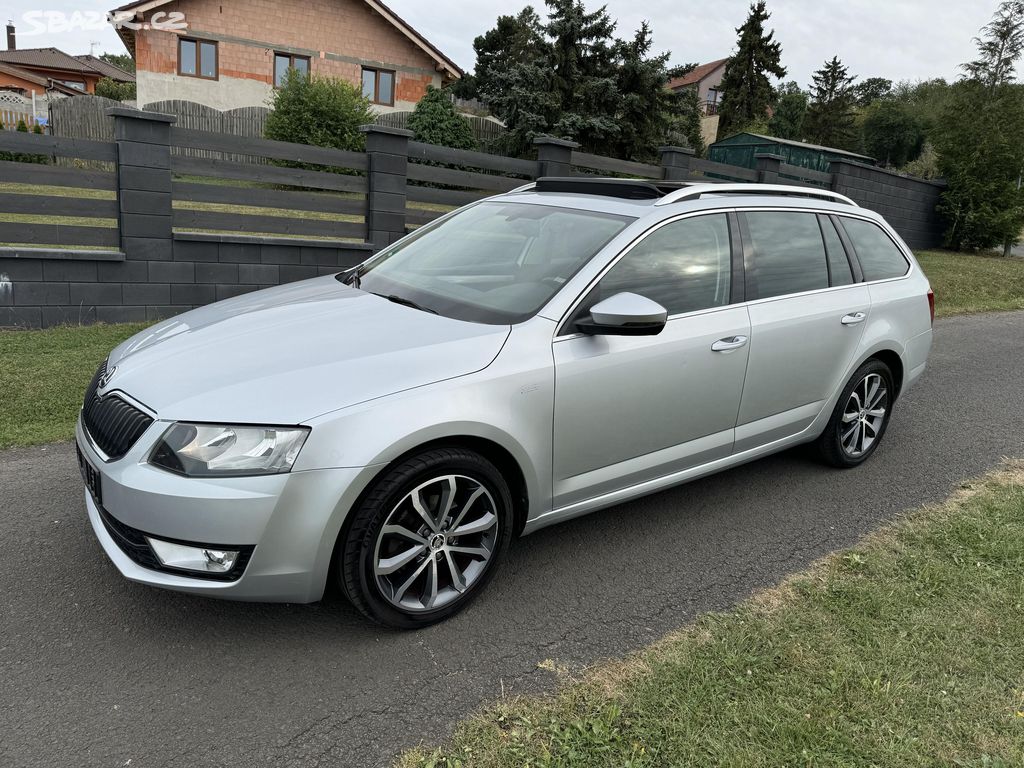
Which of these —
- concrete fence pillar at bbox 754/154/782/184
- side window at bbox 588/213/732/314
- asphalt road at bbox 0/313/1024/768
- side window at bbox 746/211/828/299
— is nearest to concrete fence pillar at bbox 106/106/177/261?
asphalt road at bbox 0/313/1024/768

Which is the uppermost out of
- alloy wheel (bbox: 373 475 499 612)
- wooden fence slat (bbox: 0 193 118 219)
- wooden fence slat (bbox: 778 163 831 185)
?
wooden fence slat (bbox: 778 163 831 185)

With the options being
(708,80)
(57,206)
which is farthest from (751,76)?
(57,206)

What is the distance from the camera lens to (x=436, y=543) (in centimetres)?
281

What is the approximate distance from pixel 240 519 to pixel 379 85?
31655 millimetres

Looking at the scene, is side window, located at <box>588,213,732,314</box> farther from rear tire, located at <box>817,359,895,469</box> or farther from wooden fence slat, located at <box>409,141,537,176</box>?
wooden fence slat, located at <box>409,141,537,176</box>

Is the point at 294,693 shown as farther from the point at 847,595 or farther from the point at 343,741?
the point at 847,595

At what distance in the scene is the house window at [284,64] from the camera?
28859 millimetres

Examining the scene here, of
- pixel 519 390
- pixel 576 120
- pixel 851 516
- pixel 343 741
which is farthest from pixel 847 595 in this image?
pixel 576 120

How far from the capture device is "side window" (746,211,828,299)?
3.87 metres

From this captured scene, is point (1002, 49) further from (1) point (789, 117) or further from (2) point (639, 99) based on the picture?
(1) point (789, 117)

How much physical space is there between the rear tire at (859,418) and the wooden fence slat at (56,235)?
22.1 feet

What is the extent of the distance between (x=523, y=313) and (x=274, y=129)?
20.0m

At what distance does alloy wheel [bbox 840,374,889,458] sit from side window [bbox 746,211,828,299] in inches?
31.6

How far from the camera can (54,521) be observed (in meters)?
3.55
